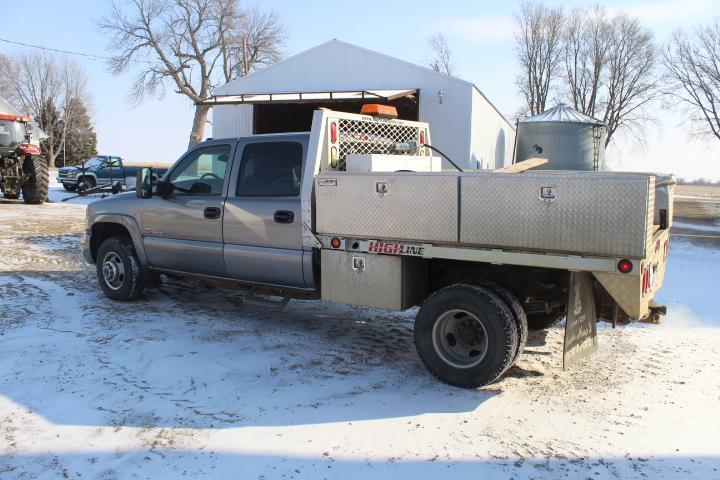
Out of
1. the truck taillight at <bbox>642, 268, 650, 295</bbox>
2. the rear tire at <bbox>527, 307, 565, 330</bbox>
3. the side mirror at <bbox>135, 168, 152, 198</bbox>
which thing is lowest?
Answer: the rear tire at <bbox>527, 307, 565, 330</bbox>

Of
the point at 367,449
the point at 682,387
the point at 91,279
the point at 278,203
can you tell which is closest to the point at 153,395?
the point at 367,449

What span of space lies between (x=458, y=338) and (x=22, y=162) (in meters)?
17.8

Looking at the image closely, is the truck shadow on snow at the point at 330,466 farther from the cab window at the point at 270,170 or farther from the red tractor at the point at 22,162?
the red tractor at the point at 22,162

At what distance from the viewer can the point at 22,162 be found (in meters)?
18.3

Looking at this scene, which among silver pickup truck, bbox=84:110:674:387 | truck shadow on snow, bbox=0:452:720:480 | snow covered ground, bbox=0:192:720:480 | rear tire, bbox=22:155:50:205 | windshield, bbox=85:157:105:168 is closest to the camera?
truck shadow on snow, bbox=0:452:720:480

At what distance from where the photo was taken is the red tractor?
17.7 meters

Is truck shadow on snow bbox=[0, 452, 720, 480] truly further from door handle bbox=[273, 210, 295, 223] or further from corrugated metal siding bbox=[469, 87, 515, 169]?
corrugated metal siding bbox=[469, 87, 515, 169]

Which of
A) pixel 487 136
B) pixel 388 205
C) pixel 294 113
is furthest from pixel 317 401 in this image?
pixel 487 136

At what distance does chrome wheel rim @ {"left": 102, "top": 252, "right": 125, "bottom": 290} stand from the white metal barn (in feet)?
40.0

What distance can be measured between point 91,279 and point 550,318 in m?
6.10

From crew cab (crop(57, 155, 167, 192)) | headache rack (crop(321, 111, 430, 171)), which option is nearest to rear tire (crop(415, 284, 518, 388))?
headache rack (crop(321, 111, 430, 171))

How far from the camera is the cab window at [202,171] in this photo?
20.2 feet

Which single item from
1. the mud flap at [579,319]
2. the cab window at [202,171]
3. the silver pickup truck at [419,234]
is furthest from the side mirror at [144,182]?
the mud flap at [579,319]

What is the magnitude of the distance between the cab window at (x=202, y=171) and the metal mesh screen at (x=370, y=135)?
1.31 m
